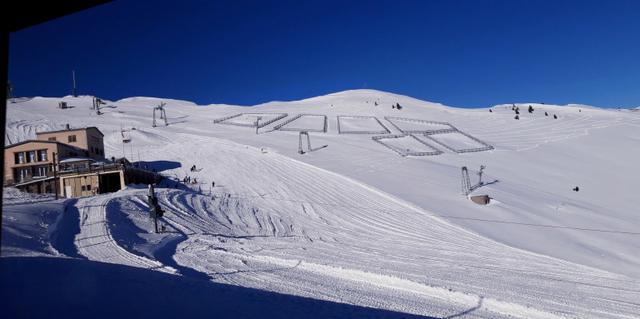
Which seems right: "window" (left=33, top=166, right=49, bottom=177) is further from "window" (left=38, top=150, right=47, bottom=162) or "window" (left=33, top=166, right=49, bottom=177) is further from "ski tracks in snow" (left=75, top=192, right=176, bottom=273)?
"ski tracks in snow" (left=75, top=192, right=176, bottom=273)

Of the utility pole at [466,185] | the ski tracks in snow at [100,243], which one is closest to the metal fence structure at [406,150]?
the utility pole at [466,185]

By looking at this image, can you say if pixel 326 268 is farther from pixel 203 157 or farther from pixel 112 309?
pixel 203 157

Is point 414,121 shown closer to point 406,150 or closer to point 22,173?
point 406,150

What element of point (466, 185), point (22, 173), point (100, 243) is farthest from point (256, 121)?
point (100, 243)

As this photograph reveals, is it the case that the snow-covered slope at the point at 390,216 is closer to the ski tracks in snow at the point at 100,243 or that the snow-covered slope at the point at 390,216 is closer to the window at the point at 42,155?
the ski tracks in snow at the point at 100,243

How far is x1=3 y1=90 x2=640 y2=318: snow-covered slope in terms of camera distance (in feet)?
29.8

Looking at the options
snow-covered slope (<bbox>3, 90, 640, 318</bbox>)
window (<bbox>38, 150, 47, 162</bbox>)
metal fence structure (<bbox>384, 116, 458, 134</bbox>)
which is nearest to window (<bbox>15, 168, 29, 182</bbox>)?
window (<bbox>38, 150, 47, 162</bbox>)

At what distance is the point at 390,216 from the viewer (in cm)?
1992

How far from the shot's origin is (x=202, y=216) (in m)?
17.3

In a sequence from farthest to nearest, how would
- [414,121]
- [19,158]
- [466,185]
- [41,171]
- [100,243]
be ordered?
[414,121], [19,158], [41,171], [466,185], [100,243]

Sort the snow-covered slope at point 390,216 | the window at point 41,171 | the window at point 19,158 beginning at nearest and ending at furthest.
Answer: the snow-covered slope at point 390,216
the window at point 41,171
the window at point 19,158

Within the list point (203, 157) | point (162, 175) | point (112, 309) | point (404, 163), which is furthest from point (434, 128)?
point (112, 309)

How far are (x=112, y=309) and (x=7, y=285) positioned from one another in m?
1.28

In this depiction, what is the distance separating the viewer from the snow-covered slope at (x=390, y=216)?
9.07m
